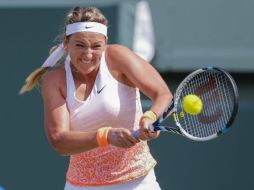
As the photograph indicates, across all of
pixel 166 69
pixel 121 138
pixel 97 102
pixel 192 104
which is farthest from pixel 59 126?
pixel 166 69

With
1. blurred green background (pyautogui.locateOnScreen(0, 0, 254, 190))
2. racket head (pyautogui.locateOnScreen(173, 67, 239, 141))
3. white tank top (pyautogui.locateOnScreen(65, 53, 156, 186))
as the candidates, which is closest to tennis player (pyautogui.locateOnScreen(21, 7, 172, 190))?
white tank top (pyautogui.locateOnScreen(65, 53, 156, 186))

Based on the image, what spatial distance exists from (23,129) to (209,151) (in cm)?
131

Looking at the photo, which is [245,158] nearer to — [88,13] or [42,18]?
[42,18]

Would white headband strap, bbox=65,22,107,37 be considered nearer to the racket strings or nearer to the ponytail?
the ponytail

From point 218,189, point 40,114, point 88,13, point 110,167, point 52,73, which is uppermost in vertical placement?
point 88,13

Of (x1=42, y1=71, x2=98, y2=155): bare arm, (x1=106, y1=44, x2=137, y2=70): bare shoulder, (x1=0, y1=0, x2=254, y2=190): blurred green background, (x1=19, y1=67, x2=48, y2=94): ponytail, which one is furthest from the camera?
(x1=0, y1=0, x2=254, y2=190): blurred green background

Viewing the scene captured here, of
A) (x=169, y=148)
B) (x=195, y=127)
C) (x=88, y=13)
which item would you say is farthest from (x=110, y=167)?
(x=169, y=148)

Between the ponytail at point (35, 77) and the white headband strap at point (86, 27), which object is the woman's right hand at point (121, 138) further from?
the ponytail at point (35, 77)

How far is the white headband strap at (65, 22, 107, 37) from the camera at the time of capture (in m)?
3.59

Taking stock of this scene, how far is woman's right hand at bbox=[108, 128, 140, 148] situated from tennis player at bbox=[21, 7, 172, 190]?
119 millimetres

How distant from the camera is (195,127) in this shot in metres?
3.70

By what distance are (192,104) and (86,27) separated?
1.89ft

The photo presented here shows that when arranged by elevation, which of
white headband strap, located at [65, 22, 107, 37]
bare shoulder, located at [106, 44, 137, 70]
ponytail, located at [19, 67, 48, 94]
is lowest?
ponytail, located at [19, 67, 48, 94]

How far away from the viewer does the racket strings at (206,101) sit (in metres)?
3.60
